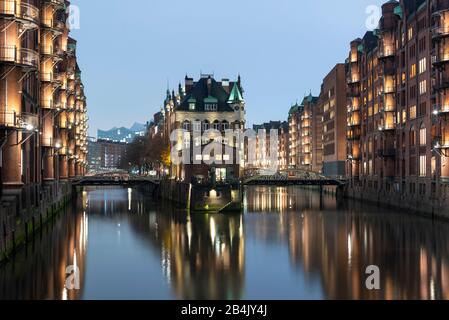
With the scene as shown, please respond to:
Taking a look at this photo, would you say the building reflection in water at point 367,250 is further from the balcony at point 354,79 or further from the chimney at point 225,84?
the balcony at point 354,79

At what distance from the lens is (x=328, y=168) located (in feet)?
527

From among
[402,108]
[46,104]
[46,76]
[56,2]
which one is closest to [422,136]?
[402,108]

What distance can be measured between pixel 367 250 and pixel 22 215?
28.7 metres

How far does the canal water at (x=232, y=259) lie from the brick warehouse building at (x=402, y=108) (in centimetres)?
780

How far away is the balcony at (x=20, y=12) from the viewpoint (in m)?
43.9

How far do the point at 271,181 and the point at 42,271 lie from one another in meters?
79.9

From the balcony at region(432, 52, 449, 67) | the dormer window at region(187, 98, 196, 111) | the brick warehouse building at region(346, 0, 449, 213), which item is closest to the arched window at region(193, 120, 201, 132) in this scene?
the dormer window at region(187, 98, 196, 111)

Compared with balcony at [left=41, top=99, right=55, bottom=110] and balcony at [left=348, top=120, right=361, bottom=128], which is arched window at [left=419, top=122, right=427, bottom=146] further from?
balcony at [left=41, top=99, right=55, bottom=110]

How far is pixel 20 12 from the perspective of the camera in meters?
45.7

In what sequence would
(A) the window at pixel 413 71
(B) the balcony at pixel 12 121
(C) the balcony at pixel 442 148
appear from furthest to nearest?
(A) the window at pixel 413 71 → (C) the balcony at pixel 442 148 → (B) the balcony at pixel 12 121

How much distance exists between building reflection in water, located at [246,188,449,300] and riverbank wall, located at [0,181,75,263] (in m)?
20.5

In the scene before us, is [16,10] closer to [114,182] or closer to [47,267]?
[47,267]

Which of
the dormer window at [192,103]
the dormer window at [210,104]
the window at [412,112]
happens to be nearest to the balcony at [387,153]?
the window at [412,112]
